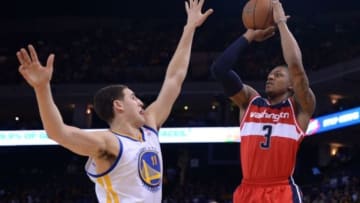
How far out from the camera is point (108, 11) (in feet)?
96.3

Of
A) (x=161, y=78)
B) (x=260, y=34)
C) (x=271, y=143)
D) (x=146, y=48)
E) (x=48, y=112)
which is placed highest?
(x=260, y=34)

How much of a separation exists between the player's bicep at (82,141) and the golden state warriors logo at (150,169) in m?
0.26

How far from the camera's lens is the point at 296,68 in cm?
476

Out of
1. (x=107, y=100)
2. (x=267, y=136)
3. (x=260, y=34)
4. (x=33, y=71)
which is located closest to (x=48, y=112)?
(x=33, y=71)

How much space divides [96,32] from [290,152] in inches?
924

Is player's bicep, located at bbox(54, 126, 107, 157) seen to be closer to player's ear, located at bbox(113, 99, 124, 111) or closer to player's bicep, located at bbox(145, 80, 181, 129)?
player's ear, located at bbox(113, 99, 124, 111)

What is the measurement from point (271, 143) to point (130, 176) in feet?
5.16

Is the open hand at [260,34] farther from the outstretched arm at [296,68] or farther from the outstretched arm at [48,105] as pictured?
the outstretched arm at [48,105]

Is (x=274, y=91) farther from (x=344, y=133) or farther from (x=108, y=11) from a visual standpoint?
(x=108, y=11)

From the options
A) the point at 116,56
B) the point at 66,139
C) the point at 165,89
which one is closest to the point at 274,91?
the point at 165,89

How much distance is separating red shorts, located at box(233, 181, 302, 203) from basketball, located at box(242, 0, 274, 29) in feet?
4.06

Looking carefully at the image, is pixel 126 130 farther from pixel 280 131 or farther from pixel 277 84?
pixel 277 84

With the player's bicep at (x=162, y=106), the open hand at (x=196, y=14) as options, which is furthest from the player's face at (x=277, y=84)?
the player's bicep at (x=162, y=106)

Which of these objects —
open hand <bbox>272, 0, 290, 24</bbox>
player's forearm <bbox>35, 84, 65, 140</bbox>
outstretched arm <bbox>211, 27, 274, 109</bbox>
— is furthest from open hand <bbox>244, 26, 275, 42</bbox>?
player's forearm <bbox>35, 84, 65, 140</bbox>
